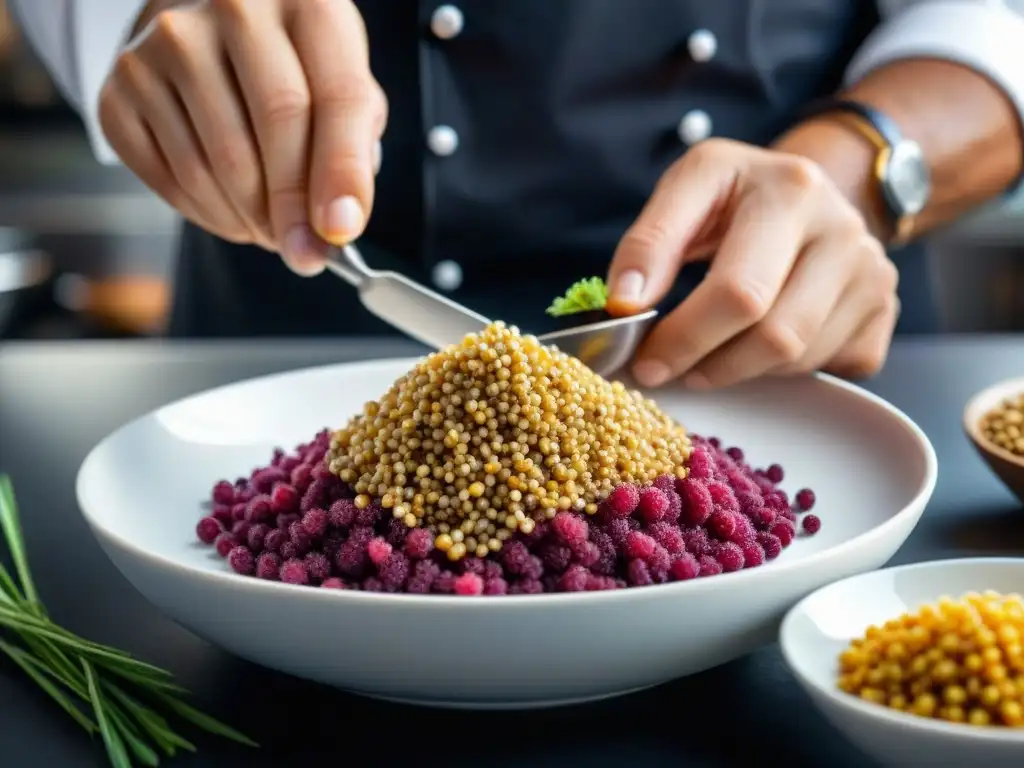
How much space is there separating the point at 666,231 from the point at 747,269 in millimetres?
Result: 89

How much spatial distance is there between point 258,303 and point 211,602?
1168 millimetres

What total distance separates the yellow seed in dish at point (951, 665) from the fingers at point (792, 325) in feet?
1.57

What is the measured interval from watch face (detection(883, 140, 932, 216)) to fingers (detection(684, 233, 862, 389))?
11.5 inches

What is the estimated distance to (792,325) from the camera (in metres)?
1.11

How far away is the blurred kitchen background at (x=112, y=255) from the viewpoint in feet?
10.5

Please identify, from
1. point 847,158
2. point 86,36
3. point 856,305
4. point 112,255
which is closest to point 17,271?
point 112,255

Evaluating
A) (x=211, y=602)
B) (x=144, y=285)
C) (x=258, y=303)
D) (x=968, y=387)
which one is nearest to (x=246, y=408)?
(x=211, y=602)

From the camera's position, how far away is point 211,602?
2.24 feet

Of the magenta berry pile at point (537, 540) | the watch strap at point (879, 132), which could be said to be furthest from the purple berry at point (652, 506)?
the watch strap at point (879, 132)

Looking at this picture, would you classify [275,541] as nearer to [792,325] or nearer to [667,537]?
[667,537]

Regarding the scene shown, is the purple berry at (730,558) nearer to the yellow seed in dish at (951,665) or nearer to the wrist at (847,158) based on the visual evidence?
the yellow seed in dish at (951,665)

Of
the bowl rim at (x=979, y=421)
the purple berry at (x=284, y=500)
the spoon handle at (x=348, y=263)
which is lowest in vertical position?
the bowl rim at (x=979, y=421)

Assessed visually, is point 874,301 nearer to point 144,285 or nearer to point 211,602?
point 211,602

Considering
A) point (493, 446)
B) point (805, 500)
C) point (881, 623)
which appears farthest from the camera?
point (805, 500)
